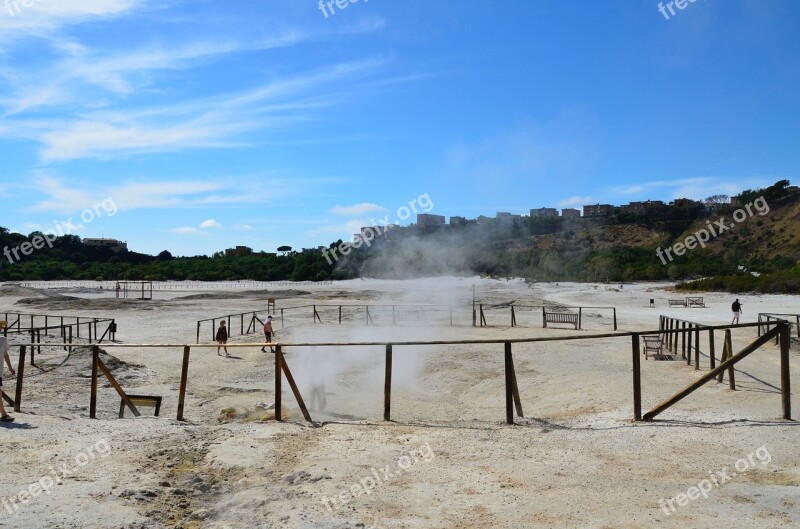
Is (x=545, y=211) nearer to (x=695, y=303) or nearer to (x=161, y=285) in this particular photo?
(x=161, y=285)

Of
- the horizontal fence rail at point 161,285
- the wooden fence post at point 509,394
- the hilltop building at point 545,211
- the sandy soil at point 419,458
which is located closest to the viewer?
the sandy soil at point 419,458

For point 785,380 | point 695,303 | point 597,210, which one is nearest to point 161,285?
point 695,303

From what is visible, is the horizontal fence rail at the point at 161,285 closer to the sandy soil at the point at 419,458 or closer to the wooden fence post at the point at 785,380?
the sandy soil at the point at 419,458

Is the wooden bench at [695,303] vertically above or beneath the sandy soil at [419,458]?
above

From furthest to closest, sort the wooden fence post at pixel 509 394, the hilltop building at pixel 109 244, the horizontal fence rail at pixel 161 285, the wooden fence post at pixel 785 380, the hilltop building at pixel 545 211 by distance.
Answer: the hilltop building at pixel 109 244
the hilltop building at pixel 545 211
the horizontal fence rail at pixel 161 285
the wooden fence post at pixel 509 394
the wooden fence post at pixel 785 380

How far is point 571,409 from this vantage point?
9.82 m

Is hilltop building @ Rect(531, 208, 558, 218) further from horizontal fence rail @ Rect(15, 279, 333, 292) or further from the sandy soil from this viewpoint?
the sandy soil

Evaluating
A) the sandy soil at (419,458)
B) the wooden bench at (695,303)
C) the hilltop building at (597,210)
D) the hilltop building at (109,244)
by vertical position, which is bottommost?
the sandy soil at (419,458)

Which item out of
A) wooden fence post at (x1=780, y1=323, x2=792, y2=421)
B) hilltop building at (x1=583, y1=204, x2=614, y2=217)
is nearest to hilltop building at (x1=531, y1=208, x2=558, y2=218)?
hilltop building at (x1=583, y1=204, x2=614, y2=217)

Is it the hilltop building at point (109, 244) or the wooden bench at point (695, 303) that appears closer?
the wooden bench at point (695, 303)

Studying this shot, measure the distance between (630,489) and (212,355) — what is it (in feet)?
50.2

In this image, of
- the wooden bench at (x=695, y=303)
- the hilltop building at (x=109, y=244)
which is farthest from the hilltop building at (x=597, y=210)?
the wooden bench at (x=695, y=303)

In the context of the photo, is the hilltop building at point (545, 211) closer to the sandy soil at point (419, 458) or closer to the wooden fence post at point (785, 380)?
the sandy soil at point (419, 458)

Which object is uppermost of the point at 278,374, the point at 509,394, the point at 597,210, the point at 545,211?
the point at 597,210
